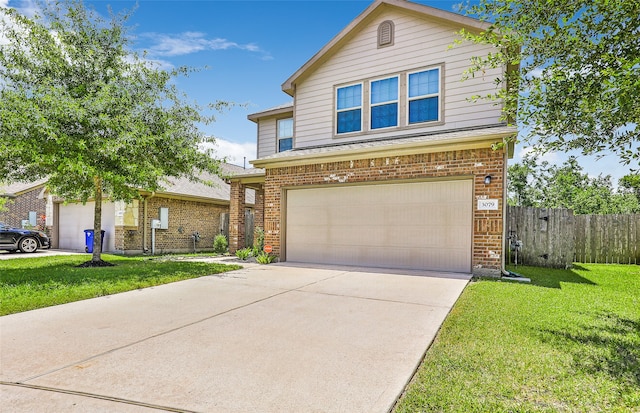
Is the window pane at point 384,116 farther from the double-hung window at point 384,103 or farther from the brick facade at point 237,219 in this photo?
the brick facade at point 237,219

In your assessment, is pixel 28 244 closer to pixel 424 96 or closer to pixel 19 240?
pixel 19 240

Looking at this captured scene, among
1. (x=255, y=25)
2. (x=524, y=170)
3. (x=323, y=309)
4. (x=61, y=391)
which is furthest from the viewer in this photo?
(x=524, y=170)

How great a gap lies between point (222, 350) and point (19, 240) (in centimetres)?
1500

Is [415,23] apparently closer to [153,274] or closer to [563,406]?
[153,274]

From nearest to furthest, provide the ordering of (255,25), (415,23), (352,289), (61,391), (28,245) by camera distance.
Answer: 1. (61,391)
2. (352,289)
3. (415,23)
4. (255,25)
5. (28,245)

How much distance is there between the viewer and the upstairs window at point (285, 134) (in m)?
13.4

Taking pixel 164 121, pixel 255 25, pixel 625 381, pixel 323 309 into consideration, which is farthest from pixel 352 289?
pixel 255 25

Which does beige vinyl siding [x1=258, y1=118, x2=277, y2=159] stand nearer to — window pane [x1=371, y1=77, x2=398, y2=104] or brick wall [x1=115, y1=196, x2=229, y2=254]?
brick wall [x1=115, y1=196, x2=229, y2=254]

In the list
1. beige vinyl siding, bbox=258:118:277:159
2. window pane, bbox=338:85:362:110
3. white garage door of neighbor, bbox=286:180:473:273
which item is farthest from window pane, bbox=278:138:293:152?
white garage door of neighbor, bbox=286:180:473:273

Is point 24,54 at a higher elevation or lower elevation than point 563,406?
higher

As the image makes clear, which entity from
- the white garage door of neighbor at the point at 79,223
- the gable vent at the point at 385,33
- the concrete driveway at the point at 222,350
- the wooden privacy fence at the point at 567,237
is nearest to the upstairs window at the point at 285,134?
the gable vent at the point at 385,33

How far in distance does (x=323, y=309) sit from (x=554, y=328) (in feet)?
8.98

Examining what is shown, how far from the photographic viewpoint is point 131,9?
9789mm

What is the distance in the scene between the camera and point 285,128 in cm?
1353
